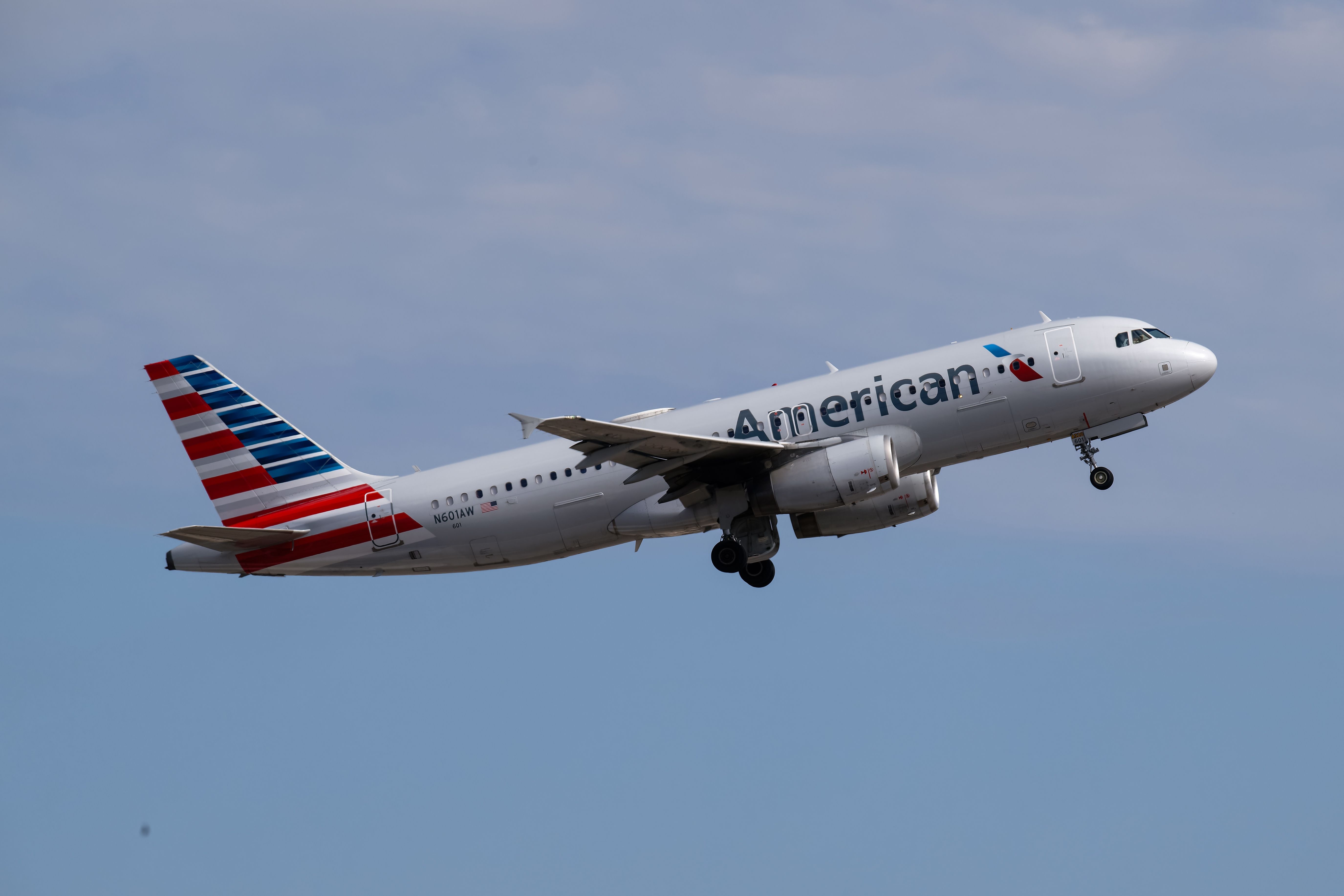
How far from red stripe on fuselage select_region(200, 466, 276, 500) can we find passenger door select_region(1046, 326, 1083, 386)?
79.6 feet

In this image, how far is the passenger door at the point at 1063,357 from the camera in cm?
3622

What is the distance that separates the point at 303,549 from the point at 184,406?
7.20 m

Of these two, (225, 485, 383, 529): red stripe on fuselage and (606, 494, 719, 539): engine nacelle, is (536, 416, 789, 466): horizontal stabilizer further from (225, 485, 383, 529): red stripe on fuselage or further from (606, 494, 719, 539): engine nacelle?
(225, 485, 383, 529): red stripe on fuselage

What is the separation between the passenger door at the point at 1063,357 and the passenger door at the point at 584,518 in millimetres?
13304

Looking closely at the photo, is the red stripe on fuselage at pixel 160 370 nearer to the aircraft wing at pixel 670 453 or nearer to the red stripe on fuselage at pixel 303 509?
the red stripe on fuselage at pixel 303 509

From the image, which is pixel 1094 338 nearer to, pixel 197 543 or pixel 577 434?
pixel 577 434

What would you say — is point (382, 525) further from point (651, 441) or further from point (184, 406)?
point (651, 441)

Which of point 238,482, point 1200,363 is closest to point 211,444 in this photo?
point 238,482

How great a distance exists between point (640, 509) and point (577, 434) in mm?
5195

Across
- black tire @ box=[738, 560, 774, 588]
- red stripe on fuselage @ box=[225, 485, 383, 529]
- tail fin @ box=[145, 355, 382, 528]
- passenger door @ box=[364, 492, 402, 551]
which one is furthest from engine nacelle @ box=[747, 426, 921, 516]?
tail fin @ box=[145, 355, 382, 528]

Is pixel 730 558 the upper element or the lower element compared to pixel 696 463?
lower

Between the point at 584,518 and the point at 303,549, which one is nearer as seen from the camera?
the point at 584,518

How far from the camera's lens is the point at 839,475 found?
35.9 m

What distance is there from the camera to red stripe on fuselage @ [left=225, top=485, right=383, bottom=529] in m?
41.0
